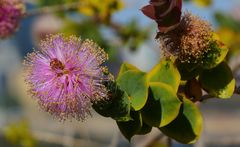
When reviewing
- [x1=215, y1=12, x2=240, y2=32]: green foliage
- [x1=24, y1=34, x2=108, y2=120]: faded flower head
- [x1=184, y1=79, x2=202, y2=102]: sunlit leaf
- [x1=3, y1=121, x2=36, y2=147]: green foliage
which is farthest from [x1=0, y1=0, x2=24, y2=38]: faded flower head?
[x1=215, y1=12, x2=240, y2=32]: green foliage

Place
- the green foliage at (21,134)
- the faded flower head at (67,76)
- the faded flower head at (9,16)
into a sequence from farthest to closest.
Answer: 1. the green foliage at (21,134)
2. the faded flower head at (9,16)
3. the faded flower head at (67,76)

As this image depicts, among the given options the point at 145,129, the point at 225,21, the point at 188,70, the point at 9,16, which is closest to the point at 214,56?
the point at 188,70

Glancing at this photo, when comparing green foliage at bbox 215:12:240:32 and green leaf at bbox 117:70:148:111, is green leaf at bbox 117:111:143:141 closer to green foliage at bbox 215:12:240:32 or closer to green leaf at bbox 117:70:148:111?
green leaf at bbox 117:70:148:111

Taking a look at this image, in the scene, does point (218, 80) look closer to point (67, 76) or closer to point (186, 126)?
point (186, 126)

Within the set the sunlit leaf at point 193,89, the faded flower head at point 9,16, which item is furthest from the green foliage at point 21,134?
the sunlit leaf at point 193,89

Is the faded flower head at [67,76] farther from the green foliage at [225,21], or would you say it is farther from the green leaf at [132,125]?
the green foliage at [225,21]

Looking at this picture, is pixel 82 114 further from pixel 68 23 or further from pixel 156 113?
pixel 68 23

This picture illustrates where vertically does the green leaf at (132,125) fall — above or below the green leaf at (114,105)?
below
